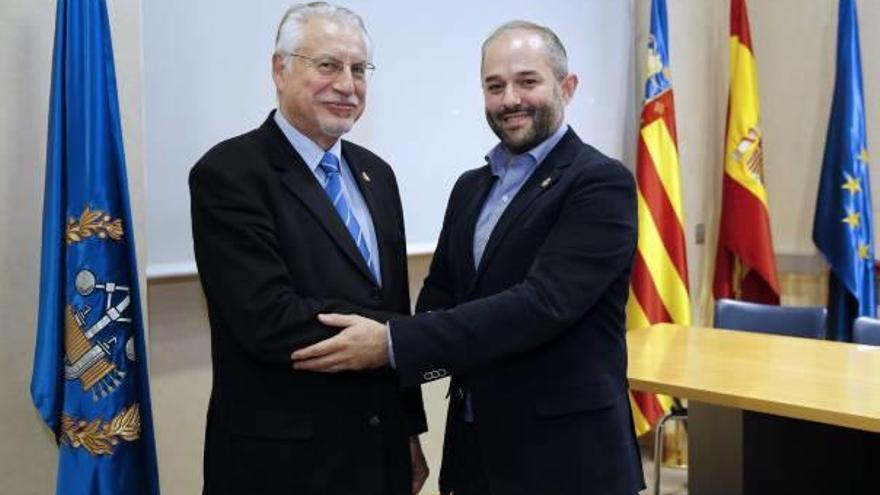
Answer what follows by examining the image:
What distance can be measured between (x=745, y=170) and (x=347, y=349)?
3849 millimetres

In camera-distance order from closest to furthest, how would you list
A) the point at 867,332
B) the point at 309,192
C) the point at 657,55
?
the point at 309,192 < the point at 867,332 < the point at 657,55

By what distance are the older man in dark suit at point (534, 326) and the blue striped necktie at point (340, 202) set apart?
0.72 ft

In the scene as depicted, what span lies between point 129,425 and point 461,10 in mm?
2377

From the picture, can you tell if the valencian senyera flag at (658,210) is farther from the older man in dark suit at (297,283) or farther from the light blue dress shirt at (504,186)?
the older man in dark suit at (297,283)

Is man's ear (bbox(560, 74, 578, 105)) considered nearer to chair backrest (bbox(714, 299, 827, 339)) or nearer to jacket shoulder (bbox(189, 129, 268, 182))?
jacket shoulder (bbox(189, 129, 268, 182))

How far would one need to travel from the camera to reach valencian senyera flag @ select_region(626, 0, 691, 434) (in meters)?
4.39

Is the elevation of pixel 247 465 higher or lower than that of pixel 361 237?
lower

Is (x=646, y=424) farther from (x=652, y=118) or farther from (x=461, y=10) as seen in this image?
(x=461, y=10)

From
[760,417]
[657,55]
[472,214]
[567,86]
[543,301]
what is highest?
[657,55]

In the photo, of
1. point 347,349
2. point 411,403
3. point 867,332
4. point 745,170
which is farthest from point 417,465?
point 745,170

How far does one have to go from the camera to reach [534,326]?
1641 mm

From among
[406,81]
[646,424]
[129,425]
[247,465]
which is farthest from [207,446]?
[646,424]

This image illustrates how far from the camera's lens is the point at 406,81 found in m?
3.47

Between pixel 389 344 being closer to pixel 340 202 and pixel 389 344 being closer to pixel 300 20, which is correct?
pixel 340 202
